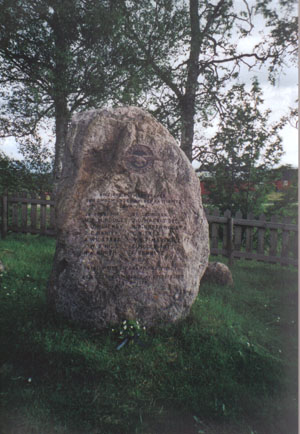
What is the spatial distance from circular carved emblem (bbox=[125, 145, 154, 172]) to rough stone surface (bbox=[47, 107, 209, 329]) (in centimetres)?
1

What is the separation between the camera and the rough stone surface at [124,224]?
11.7ft

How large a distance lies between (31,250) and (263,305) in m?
4.50

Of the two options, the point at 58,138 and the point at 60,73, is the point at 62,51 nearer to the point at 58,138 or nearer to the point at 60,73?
the point at 60,73

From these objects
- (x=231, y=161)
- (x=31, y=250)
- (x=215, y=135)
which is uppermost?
(x=215, y=135)

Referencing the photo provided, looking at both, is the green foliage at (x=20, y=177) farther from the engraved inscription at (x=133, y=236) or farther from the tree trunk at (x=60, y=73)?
the engraved inscription at (x=133, y=236)

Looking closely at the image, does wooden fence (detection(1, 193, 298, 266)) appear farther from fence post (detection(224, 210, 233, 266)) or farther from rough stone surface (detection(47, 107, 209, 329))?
rough stone surface (detection(47, 107, 209, 329))

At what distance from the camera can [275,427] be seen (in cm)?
275

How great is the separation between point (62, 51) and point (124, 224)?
6942 millimetres

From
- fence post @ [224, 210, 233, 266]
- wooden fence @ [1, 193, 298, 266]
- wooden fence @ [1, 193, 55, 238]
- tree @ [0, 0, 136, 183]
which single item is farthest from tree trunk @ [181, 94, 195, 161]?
wooden fence @ [1, 193, 55, 238]

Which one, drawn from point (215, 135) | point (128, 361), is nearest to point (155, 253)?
point (128, 361)

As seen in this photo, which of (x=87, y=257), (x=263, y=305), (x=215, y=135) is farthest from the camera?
(x=215, y=135)

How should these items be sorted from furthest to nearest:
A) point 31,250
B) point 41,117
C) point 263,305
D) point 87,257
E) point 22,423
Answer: point 41,117 → point 31,250 → point 263,305 → point 87,257 → point 22,423

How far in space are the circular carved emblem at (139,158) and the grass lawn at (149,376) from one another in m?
1.81

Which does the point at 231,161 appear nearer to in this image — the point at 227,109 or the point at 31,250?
the point at 227,109
